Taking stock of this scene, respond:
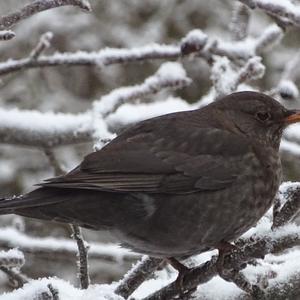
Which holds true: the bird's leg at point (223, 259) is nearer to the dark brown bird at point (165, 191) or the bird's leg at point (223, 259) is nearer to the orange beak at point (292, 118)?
the dark brown bird at point (165, 191)

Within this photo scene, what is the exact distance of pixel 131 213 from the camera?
3.58 m

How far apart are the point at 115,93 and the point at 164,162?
160cm

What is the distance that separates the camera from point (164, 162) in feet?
12.3

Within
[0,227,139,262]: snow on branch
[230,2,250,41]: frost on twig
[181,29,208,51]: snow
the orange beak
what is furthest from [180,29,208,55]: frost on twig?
[0,227,139,262]: snow on branch

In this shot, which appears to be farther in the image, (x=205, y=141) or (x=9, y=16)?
(x=205, y=141)

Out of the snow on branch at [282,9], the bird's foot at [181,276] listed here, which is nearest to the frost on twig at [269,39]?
the snow on branch at [282,9]

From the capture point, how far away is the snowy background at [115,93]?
347cm

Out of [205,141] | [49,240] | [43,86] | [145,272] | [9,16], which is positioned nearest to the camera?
A: [9,16]

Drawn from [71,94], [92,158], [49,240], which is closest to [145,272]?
[92,158]

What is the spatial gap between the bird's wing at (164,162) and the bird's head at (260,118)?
175 mm

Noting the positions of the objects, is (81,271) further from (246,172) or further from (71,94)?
(71,94)

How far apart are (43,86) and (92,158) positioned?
4898 millimetres

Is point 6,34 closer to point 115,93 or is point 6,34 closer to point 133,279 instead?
point 133,279

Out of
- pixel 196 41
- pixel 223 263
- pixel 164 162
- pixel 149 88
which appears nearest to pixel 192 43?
pixel 196 41
